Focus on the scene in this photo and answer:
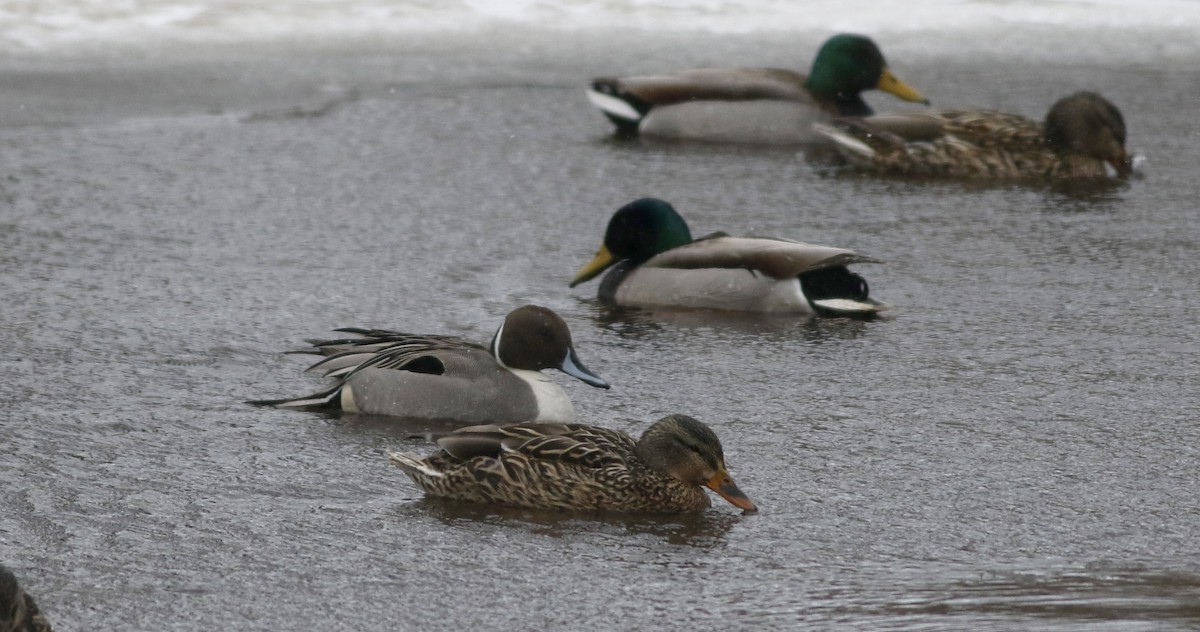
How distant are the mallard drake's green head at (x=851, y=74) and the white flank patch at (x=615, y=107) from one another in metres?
1.21

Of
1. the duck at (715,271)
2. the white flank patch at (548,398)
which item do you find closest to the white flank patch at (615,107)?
the duck at (715,271)

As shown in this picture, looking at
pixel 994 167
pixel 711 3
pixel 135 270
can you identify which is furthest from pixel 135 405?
pixel 711 3

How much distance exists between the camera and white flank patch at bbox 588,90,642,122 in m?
12.5

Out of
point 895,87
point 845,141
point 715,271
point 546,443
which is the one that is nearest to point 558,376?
point 715,271

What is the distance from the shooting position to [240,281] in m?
8.35

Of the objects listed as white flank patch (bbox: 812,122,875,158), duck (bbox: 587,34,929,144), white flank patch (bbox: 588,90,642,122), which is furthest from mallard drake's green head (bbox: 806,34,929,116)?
white flank patch (bbox: 588,90,642,122)

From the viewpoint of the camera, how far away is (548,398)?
6.30 m

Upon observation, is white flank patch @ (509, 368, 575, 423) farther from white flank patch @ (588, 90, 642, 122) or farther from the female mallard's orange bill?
white flank patch @ (588, 90, 642, 122)

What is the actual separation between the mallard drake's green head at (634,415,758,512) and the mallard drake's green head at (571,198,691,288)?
309 centimetres

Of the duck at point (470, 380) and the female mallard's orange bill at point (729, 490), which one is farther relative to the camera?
the duck at point (470, 380)

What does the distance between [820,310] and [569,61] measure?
6.86 m

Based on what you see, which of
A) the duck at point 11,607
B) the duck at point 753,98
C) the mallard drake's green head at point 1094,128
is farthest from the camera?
the duck at point 753,98

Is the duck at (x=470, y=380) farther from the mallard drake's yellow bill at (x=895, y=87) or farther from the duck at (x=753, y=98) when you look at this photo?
the mallard drake's yellow bill at (x=895, y=87)

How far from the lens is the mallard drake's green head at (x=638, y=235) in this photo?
845 centimetres
